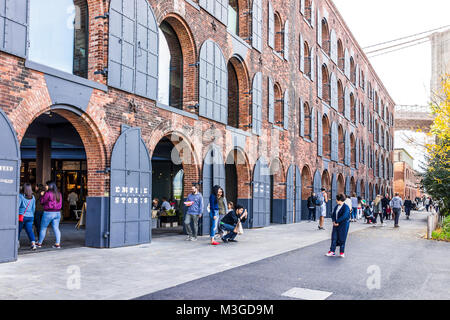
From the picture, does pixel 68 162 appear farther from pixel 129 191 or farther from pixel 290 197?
pixel 290 197

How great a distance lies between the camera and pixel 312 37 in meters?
25.0

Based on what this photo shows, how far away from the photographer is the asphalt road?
19.5ft

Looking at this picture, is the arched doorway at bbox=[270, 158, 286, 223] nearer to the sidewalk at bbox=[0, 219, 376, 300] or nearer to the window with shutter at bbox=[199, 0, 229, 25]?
the window with shutter at bbox=[199, 0, 229, 25]

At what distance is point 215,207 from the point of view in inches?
486

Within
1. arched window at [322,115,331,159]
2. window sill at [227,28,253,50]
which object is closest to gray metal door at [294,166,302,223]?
arched window at [322,115,331,159]

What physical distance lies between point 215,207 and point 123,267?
190 inches

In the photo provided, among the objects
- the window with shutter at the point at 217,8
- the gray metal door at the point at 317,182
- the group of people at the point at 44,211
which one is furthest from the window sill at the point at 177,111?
the gray metal door at the point at 317,182

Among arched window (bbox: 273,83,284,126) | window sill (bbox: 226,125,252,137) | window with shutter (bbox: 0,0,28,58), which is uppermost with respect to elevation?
arched window (bbox: 273,83,284,126)

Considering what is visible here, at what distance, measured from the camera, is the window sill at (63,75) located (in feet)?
28.0

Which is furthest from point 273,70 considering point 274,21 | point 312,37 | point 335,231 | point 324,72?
point 335,231

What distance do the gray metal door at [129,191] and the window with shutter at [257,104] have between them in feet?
23.3

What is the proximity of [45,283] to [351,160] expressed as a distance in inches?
1232

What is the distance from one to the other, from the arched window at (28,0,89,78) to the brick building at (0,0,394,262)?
0.03 metres
